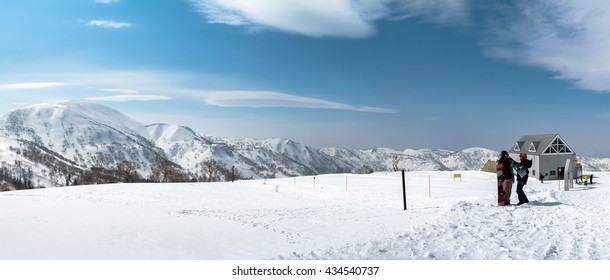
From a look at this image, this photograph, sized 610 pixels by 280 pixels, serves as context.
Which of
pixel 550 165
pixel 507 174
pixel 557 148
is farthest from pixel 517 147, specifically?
pixel 507 174

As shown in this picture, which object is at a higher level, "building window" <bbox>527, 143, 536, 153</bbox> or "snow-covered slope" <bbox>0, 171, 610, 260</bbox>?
"building window" <bbox>527, 143, 536, 153</bbox>


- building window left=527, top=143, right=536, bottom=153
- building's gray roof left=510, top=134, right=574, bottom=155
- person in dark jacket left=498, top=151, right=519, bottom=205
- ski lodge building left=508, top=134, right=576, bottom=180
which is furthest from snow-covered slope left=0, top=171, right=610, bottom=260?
building window left=527, top=143, right=536, bottom=153

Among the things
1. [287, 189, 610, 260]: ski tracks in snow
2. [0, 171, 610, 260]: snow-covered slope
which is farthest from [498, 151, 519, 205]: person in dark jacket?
[287, 189, 610, 260]: ski tracks in snow

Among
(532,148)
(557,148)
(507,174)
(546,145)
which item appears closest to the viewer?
(507,174)

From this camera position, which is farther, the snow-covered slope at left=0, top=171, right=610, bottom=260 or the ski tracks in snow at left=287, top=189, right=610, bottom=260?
the snow-covered slope at left=0, top=171, right=610, bottom=260

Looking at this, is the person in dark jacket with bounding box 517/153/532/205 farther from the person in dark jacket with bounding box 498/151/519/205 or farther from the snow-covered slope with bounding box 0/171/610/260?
the snow-covered slope with bounding box 0/171/610/260

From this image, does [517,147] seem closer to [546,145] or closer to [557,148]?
[557,148]

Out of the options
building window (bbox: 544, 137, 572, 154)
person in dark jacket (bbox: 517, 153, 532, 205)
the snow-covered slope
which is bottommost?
the snow-covered slope

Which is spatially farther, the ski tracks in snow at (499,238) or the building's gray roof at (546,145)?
the building's gray roof at (546,145)

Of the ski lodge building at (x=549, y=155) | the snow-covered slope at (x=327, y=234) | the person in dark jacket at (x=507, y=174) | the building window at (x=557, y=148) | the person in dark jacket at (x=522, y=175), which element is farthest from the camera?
the building window at (x=557, y=148)

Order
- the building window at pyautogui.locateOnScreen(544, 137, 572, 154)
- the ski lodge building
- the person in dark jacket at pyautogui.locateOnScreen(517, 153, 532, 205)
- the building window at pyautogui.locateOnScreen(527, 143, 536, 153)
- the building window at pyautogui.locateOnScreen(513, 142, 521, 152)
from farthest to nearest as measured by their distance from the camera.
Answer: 1. the building window at pyautogui.locateOnScreen(513, 142, 521, 152)
2. the building window at pyautogui.locateOnScreen(527, 143, 536, 153)
3. the building window at pyautogui.locateOnScreen(544, 137, 572, 154)
4. the ski lodge building
5. the person in dark jacket at pyautogui.locateOnScreen(517, 153, 532, 205)

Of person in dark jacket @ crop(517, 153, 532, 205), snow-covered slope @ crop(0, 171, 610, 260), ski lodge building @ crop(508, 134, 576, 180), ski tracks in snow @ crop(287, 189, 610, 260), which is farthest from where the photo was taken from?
ski lodge building @ crop(508, 134, 576, 180)

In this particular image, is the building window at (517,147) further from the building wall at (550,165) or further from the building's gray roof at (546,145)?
the building wall at (550,165)

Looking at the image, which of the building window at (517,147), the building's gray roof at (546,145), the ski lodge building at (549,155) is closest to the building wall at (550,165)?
the ski lodge building at (549,155)
